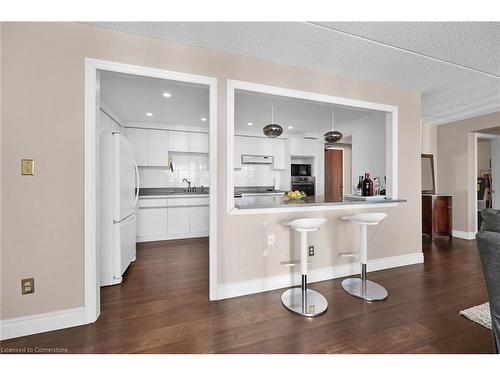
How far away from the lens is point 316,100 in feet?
8.57

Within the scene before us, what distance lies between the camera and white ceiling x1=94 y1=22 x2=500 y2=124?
72.7 inches

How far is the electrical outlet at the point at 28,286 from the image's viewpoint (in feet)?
5.53

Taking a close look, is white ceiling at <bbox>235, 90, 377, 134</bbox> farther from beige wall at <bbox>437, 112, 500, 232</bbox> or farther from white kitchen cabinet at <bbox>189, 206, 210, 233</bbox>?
beige wall at <bbox>437, 112, 500, 232</bbox>

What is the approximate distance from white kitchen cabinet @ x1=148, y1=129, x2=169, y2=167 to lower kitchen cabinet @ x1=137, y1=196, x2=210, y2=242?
82 cm

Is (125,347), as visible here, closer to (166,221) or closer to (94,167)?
(94,167)

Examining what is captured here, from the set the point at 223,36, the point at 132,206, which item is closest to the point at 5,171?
the point at 132,206

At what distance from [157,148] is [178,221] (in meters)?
1.56

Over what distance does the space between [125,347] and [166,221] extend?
9.72 feet

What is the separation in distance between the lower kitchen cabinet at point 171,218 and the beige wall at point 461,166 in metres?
5.16

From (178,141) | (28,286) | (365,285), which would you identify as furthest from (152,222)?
(365,285)

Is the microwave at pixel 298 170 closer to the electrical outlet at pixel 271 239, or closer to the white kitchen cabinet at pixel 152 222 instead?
the white kitchen cabinet at pixel 152 222

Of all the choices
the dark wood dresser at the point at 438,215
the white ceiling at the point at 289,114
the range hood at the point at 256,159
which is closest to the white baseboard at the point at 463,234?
the dark wood dresser at the point at 438,215

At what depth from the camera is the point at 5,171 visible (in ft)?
5.38
